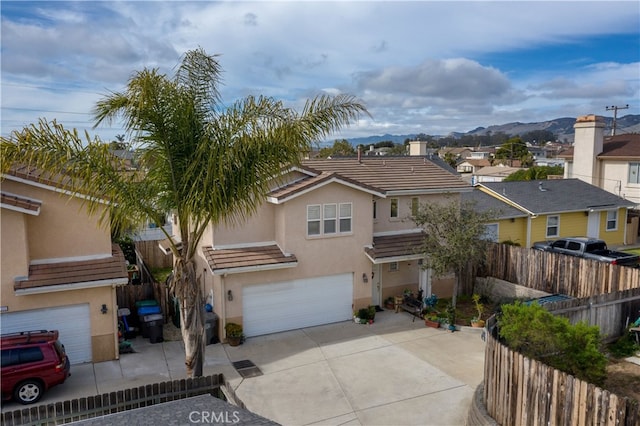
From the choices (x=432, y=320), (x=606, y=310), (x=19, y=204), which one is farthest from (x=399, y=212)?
(x=19, y=204)

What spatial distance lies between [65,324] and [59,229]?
2872mm

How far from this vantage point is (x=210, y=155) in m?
9.52

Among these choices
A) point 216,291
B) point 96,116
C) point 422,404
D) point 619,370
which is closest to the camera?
point 96,116

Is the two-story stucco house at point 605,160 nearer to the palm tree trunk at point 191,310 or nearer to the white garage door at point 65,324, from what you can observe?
the palm tree trunk at point 191,310

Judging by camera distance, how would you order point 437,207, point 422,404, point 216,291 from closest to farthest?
point 422,404 → point 216,291 → point 437,207

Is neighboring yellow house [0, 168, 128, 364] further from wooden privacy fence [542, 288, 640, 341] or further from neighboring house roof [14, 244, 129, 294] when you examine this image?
wooden privacy fence [542, 288, 640, 341]

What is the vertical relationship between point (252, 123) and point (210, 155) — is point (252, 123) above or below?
above

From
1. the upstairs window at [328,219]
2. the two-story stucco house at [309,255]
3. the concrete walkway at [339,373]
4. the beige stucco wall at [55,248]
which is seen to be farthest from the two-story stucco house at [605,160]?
the beige stucco wall at [55,248]

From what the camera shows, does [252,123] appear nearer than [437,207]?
Answer: Yes

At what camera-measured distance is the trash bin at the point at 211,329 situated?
16.3 metres

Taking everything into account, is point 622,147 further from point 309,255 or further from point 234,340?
point 234,340

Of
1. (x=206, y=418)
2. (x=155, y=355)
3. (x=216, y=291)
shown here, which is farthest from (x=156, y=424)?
(x=216, y=291)

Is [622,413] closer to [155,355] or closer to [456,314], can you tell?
[456,314]

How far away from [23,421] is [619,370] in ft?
46.6
